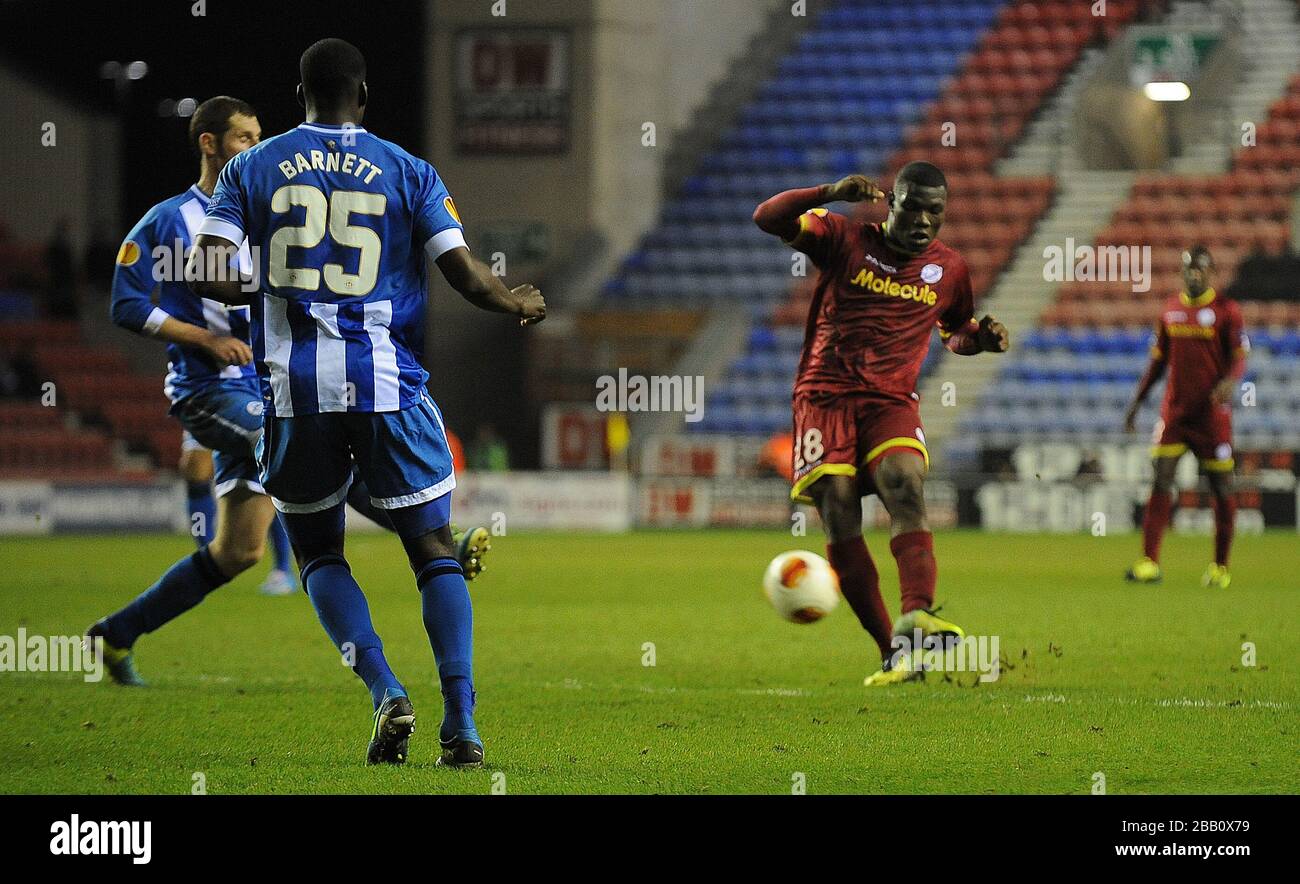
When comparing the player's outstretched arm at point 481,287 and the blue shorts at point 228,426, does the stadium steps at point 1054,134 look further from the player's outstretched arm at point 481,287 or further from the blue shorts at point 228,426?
the player's outstretched arm at point 481,287

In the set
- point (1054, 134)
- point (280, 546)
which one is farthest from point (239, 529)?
point (1054, 134)

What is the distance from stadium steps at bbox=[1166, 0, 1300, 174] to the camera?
2733 cm

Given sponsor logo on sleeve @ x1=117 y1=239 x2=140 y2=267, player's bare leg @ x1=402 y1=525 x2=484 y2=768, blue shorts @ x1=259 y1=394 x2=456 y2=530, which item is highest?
sponsor logo on sleeve @ x1=117 y1=239 x2=140 y2=267

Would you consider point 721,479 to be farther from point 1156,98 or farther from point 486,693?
point 486,693

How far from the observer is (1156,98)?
27469 mm

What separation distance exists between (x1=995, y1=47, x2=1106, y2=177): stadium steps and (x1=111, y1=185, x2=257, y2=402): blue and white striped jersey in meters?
21.1

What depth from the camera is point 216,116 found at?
7703 millimetres

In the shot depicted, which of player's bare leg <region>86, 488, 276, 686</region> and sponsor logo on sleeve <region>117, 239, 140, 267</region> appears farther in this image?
player's bare leg <region>86, 488, 276, 686</region>

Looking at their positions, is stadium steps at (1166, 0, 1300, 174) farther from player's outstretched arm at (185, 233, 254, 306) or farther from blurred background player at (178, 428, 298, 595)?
player's outstretched arm at (185, 233, 254, 306)

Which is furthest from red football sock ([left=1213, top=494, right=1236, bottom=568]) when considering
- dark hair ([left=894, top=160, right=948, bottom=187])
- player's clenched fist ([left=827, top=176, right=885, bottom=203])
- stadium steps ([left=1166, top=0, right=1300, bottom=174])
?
stadium steps ([left=1166, top=0, right=1300, bottom=174])

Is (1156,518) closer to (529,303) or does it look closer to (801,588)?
(801,588)

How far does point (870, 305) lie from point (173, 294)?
2.94 m
